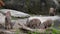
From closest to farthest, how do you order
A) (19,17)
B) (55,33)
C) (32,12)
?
(55,33)
(19,17)
(32,12)

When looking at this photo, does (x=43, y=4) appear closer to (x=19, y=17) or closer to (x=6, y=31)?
(x=19, y=17)

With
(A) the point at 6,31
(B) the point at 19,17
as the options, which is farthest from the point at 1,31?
(B) the point at 19,17

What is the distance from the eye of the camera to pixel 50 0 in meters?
12.3

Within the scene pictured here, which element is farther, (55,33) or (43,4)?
(43,4)

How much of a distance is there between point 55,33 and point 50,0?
7487 mm

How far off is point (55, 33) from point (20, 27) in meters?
1.54

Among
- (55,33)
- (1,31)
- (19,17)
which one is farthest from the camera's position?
(19,17)

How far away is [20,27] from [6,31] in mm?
386

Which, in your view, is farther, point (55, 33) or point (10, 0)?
point (10, 0)

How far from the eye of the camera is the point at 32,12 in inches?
473

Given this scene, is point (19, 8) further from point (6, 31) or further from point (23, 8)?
point (6, 31)

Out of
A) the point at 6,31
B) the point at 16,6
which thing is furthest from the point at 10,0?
the point at 6,31

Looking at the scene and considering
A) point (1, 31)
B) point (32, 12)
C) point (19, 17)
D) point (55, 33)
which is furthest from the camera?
point (32, 12)

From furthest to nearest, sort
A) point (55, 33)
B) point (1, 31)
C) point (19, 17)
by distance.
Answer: point (19, 17)
point (1, 31)
point (55, 33)
